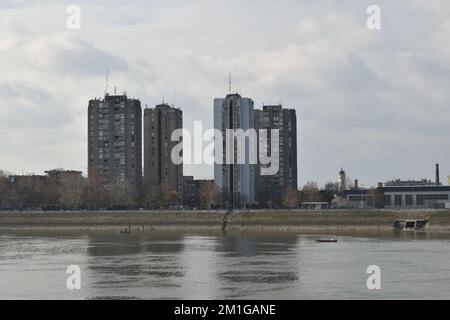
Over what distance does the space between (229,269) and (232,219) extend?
2747 inches

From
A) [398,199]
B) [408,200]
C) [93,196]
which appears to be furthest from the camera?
[398,199]

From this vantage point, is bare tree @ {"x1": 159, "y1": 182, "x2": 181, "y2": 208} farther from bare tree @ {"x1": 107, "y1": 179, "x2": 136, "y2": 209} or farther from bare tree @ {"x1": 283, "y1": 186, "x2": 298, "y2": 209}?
bare tree @ {"x1": 283, "y1": 186, "x2": 298, "y2": 209}

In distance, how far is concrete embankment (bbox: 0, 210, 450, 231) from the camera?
12300 centimetres

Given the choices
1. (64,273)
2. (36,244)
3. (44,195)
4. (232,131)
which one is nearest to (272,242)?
(36,244)

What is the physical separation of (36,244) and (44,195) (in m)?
88.7

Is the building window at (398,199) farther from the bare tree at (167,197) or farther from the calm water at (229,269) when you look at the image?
the calm water at (229,269)

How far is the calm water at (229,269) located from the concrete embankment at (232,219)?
2963cm

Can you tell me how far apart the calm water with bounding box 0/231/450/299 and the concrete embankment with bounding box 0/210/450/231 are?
97.2 ft

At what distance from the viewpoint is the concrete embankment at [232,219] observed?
123000 millimetres

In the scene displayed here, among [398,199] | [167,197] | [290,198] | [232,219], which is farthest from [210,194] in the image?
[232,219]

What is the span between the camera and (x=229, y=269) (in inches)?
2416

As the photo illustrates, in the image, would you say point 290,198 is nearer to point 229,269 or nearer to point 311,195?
point 311,195

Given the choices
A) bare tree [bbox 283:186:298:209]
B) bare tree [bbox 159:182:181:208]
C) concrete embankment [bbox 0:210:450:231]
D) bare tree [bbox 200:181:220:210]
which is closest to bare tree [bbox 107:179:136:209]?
bare tree [bbox 159:182:181:208]

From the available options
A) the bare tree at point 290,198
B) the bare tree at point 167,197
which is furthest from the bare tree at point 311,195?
the bare tree at point 167,197
